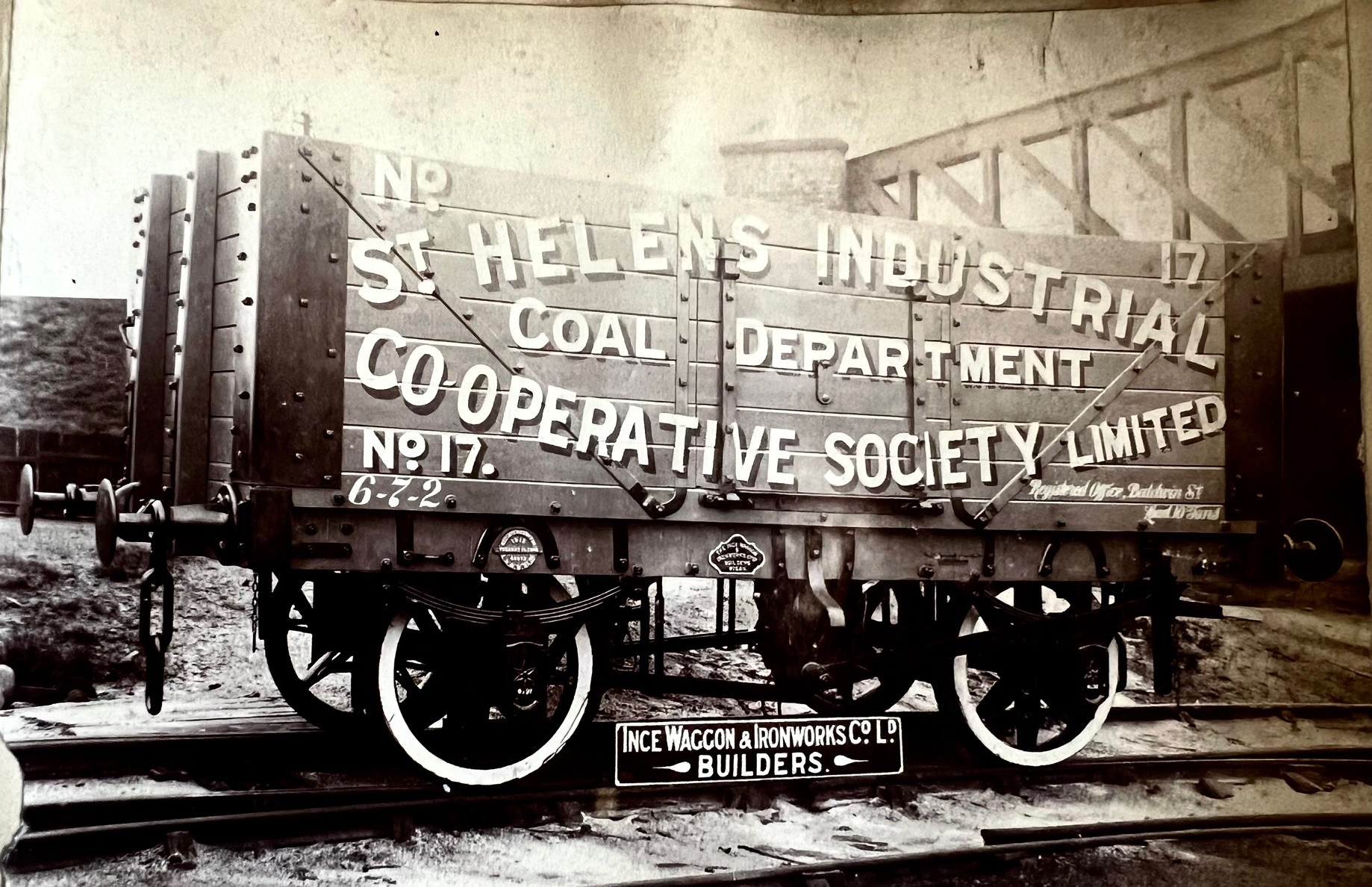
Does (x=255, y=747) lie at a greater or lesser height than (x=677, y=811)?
greater

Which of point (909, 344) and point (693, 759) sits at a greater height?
point (909, 344)

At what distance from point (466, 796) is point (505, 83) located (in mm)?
2191

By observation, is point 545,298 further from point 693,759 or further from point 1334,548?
point 1334,548

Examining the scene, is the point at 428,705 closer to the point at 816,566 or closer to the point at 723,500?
the point at 723,500

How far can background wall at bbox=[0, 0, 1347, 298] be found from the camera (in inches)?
106

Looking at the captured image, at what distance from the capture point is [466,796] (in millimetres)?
2973

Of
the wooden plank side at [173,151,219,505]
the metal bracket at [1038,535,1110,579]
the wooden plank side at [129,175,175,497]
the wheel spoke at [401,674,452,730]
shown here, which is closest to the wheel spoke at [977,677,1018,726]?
the metal bracket at [1038,535,1110,579]

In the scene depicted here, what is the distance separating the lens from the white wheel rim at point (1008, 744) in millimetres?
3602

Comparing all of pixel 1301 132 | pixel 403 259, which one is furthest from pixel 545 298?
pixel 1301 132

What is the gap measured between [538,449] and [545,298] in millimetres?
481

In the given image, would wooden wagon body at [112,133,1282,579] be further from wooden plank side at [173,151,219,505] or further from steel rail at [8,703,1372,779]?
steel rail at [8,703,1372,779]

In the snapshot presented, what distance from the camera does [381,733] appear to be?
326 centimetres

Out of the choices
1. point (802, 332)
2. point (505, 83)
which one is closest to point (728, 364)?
point (802, 332)

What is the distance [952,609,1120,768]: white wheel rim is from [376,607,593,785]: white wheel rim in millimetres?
1432
